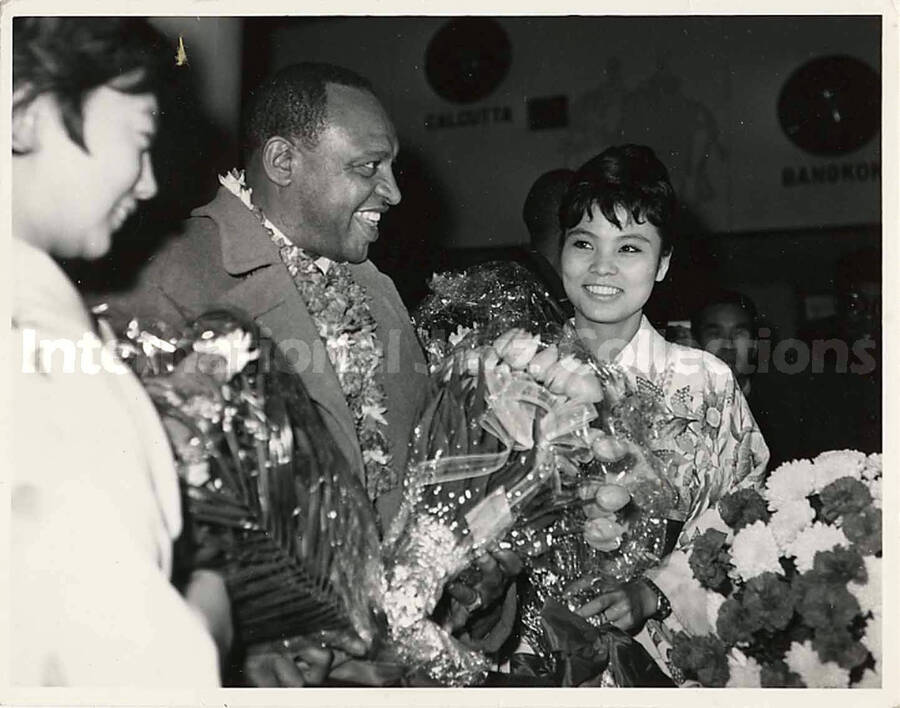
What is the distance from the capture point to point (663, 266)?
7.17ft

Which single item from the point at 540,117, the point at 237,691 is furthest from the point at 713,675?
the point at 540,117

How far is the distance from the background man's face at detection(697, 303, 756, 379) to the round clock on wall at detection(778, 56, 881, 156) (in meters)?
0.42

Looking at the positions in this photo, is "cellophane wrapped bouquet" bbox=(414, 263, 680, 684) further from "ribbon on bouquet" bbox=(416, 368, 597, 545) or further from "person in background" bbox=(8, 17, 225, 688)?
"person in background" bbox=(8, 17, 225, 688)

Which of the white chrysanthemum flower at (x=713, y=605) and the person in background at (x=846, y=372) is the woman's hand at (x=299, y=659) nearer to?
the white chrysanthemum flower at (x=713, y=605)

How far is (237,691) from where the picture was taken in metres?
1.94

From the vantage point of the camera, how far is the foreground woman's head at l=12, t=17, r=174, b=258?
1.91m

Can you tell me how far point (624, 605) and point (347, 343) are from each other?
78cm

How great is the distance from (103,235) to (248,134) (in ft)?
1.15

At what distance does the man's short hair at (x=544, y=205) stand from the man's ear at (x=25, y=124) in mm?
1013

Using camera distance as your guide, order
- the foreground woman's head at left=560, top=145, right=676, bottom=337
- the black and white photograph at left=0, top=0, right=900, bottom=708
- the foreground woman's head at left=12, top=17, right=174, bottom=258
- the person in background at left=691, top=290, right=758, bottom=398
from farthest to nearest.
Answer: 1. the person in background at left=691, top=290, right=758, bottom=398
2. the foreground woman's head at left=560, top=145, right=676, bottom=337
3. the foreground woman's head at left=12, top=17, right=174, bottom=258
4. the black and white photograph at left=0, top=0, right=900, bottom=708

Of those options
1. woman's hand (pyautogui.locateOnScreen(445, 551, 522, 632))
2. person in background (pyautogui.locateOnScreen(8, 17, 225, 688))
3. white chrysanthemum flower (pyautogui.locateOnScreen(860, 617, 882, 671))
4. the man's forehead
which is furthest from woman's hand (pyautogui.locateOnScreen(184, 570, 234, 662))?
white chrysanthemum flower (pyautogui.locateOnScreen(860, 617, 882, 671))

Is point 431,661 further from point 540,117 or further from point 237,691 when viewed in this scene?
point 540,117

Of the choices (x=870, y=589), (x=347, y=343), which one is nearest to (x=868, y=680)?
(x=870, y=589)

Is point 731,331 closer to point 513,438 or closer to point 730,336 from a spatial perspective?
point 730,336
